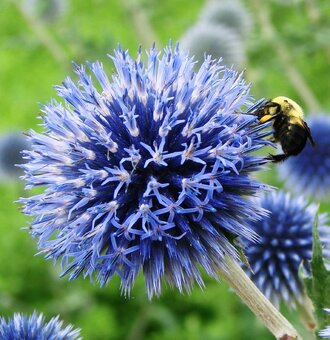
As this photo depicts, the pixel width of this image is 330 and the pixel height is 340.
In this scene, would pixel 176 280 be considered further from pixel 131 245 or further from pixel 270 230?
pixel 270 230

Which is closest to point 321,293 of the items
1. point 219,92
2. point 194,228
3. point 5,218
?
point 194,228

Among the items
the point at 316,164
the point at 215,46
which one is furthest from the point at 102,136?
the point at 215,46

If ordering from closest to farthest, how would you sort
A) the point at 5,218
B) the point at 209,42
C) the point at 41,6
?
the point at 209,42
the point at 41,6
the point at 5,218

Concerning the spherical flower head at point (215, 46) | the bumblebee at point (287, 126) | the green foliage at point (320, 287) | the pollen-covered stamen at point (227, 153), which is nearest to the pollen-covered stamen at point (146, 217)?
the pollen-covered stamen at point (227, 153)

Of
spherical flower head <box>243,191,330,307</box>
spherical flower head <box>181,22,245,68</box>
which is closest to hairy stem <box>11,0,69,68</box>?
spherical flower head <box>181,22,245,68</box>

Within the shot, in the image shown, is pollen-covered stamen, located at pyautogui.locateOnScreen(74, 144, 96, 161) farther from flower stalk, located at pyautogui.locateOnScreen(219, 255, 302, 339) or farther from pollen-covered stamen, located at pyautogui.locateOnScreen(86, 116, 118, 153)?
flower stalk, located at pyautogui.locateOnScreen(219, 255, 302, 339)
